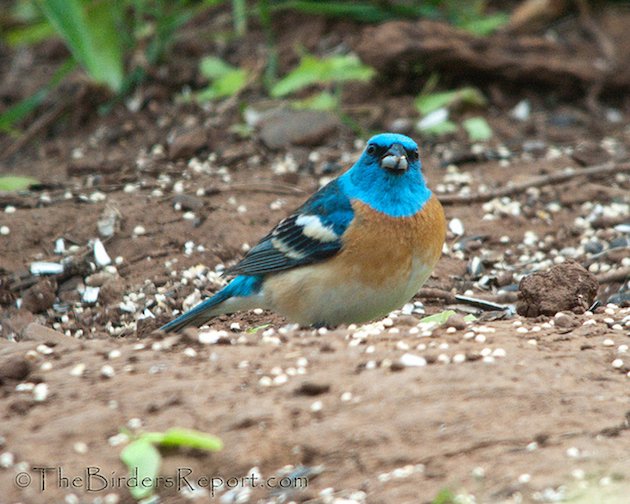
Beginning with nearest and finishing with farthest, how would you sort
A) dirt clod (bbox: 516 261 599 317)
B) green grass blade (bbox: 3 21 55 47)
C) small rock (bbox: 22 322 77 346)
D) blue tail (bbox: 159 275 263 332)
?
small rock (bbox: 22 322 77 346)
dirt clod (bbox: 516 261 599 317)
blue tail (bbox: 159 275 263 332)
green grass blade (bbox: 3 21 55 47)

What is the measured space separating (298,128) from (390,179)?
2.36 metres

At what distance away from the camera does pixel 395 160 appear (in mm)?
4180

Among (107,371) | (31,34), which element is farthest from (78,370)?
(31,34)

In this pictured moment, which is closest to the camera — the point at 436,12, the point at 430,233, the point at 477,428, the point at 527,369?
the point at 477,428

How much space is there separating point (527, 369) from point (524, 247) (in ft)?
6.95

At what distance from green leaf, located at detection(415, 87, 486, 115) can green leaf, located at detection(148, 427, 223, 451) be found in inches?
161

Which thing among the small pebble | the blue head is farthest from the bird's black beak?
the small pebble

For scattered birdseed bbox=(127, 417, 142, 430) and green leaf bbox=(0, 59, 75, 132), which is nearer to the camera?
scattered birdseed bbox=(127, 417, 142, 430)

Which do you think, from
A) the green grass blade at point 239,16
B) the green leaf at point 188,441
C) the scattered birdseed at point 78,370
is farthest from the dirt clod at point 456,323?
the green grass blade at point 239,16

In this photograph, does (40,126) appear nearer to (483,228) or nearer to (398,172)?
(483,228)

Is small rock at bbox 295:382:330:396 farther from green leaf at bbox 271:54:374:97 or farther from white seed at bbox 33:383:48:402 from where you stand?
green leaf at bbox 271:54:374:97

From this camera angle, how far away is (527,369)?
332cm

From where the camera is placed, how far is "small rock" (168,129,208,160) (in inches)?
251

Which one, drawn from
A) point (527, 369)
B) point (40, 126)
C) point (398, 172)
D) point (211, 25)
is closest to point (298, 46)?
point (211, 25)
